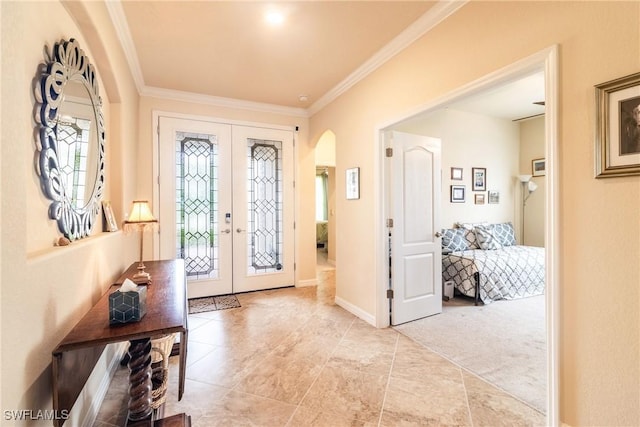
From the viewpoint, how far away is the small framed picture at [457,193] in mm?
4805

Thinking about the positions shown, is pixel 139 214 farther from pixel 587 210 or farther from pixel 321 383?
pixel 587 210

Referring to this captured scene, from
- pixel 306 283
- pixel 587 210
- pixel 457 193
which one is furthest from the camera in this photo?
pixel 457 193

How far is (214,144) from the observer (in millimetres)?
4051

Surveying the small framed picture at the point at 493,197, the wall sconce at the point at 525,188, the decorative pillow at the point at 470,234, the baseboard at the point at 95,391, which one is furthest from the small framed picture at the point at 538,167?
the baseboard at the point at 95,391

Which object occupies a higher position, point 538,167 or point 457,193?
point 538,167

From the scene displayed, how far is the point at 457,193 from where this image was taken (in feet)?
15.9

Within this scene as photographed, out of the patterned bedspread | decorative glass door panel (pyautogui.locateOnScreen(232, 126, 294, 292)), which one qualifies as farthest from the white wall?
decorative glass door panel (pyautogui.locateOnScreen(232, 126, 294, 292))

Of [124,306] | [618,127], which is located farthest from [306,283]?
[618,127]

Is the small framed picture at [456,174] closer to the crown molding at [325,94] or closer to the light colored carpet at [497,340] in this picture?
the light colored carpet at [497,340]

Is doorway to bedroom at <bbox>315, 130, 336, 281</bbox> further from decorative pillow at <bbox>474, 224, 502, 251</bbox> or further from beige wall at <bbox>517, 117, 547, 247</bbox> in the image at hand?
beige wall at <bbox>517, 117, 547, 247</bbox>

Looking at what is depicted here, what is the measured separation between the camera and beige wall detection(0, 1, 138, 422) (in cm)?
85

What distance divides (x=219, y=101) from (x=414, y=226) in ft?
10.3

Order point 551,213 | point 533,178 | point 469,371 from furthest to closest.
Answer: point 533,178, point 469,371, point 551,213

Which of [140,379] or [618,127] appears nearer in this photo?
[618,127]
